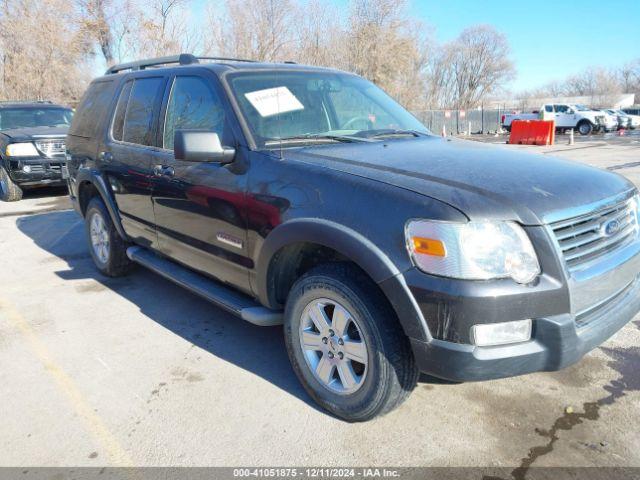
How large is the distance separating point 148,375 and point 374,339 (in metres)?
1.68

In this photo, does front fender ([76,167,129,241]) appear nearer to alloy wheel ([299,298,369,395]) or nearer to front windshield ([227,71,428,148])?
front windshield ([227,71,428,148])

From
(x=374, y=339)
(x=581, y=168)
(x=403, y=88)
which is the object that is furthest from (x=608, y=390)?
(x=403, y=88)

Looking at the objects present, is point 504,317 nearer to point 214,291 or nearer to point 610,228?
point 610,228

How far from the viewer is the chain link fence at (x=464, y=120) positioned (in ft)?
112

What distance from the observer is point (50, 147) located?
9.59 metres

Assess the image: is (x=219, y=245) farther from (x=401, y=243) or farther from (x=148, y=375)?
(x=401, y=243)

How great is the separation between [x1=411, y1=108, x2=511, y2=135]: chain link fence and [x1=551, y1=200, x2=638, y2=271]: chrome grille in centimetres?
3167

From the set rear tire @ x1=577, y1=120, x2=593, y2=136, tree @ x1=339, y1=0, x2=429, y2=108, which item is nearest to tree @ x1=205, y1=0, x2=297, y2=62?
tree @ x1=339, y1=0, x2=429, y2=108

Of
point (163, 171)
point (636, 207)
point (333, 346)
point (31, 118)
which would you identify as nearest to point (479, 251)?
point (333, 346)

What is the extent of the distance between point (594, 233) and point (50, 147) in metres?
9.66

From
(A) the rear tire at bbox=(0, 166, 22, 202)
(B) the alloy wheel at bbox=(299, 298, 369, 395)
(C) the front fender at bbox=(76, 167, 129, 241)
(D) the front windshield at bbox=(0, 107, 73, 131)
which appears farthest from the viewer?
(D) the front windshield at bbox=(0, 107, 73, 131)

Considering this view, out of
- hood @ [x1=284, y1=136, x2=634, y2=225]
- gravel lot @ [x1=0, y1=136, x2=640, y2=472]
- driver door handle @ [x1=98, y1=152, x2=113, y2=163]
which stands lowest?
gravel lot @ [x1=0, y1=136, x2=640, y2=472]

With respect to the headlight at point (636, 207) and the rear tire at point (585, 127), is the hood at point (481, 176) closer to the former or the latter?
the headlight at point (636, 207)

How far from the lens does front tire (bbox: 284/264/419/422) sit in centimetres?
244
